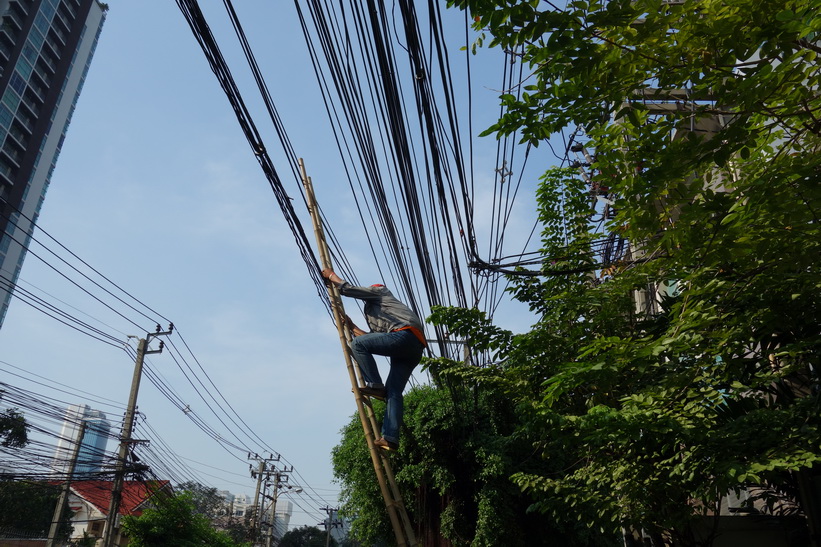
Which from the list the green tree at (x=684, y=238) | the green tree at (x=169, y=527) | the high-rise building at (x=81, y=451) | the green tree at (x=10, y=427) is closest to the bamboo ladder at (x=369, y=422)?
the green tree at (x=684, y=238)

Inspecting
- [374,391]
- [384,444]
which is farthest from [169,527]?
[384,444]

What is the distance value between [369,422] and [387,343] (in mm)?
605

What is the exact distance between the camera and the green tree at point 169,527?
1684 centimetres

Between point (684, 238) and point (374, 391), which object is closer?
point (684, 238)

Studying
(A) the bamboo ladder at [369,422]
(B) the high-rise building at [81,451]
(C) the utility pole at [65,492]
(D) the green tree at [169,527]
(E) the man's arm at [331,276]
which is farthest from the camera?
(D) the green tree at [169,527]

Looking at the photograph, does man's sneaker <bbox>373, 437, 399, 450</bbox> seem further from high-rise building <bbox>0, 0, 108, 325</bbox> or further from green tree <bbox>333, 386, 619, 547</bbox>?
high-rise building <bbox>0, 0, 108, 325</bbox>

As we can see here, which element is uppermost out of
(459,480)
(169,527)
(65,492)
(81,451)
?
(81,451)

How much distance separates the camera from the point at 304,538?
5159cm

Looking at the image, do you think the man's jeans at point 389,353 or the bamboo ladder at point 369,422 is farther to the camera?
the man's jeans at point 389,353

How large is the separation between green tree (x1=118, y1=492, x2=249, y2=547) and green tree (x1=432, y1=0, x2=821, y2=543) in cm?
1402

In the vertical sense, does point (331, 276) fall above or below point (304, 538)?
below

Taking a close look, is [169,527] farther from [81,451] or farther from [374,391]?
[374,391]

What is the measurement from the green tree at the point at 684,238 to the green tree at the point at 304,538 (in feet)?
162

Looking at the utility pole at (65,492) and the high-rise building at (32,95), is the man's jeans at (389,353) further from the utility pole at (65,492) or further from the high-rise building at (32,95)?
the high-rise building at (32,95)
